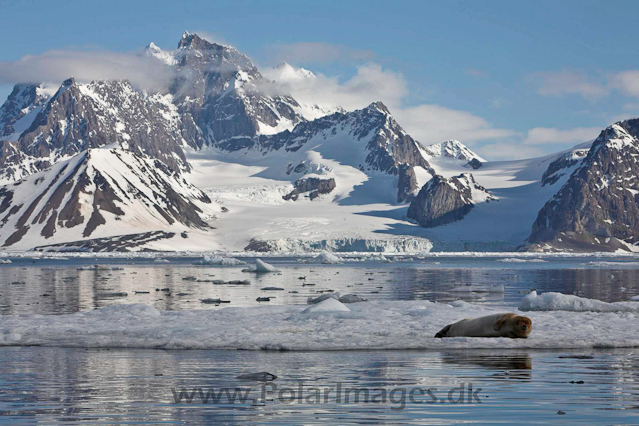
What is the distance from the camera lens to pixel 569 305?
123 feet

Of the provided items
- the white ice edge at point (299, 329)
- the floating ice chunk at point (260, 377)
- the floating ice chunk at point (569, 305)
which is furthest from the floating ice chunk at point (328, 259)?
the floating ice chunk at point (260, 377)

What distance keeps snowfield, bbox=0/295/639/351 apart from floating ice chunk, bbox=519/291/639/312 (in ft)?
3.01

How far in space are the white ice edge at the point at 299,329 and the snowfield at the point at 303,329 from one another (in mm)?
31

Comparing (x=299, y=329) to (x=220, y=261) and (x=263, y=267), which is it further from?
(x=220, y=261)

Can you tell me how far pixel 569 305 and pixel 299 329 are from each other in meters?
15.4

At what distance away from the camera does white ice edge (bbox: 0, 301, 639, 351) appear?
2520cm

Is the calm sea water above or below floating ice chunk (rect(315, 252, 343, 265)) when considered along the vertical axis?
below

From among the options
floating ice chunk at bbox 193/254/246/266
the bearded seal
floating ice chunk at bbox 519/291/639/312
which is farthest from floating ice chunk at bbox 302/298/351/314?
floating ice chunk at bbox 193/254/246/266

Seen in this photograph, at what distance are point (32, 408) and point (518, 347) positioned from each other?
15173mm

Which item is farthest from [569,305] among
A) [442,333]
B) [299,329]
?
[299,329]

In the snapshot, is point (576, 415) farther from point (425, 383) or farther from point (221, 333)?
point (221, 333)

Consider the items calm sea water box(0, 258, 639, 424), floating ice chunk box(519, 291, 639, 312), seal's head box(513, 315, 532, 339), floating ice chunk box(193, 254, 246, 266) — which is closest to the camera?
calm sea water box(0, 258, 639, 424)

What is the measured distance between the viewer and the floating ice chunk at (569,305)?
120 feet

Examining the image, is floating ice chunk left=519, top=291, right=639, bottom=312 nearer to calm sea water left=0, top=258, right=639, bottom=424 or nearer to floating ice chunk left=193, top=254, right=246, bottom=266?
calm sea water left=0, top=258, right=639, bottom=424
